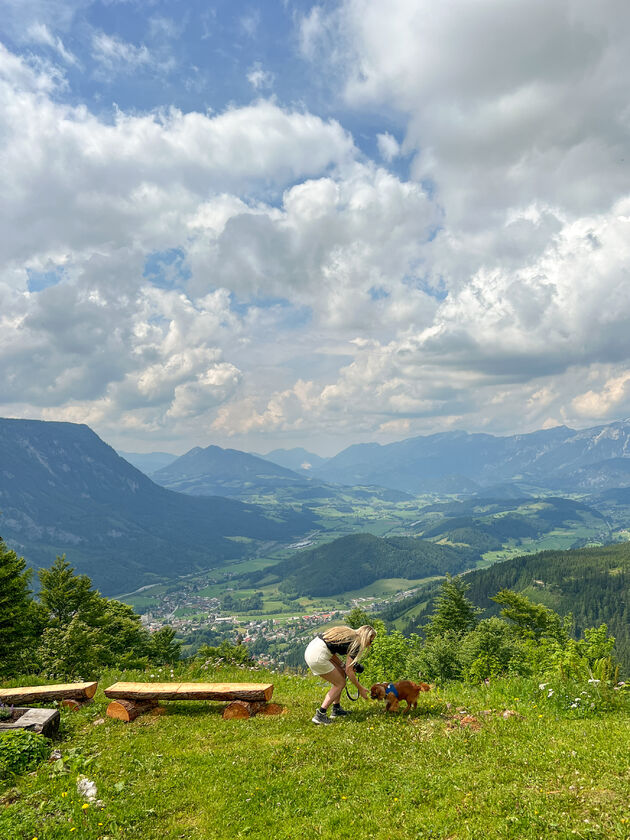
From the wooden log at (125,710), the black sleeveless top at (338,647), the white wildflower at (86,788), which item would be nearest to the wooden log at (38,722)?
the wooden log at (125,710)

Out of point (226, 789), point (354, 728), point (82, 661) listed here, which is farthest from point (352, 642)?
point (82, 661)

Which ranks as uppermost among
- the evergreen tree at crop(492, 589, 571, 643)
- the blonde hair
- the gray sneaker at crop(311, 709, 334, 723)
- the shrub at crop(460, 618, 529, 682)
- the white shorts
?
the blonde hair

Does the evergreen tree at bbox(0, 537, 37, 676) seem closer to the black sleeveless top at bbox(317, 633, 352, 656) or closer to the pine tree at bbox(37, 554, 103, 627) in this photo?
the pine tree at bbox(37, 554, 103, 627)

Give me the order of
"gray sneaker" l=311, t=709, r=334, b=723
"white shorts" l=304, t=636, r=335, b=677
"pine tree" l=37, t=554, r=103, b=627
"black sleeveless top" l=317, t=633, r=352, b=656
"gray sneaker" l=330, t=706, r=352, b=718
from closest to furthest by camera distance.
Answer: "white shorts" l=304, t=636, r=335, b=677 < "gray sneaker" l=311, t=709, r=334, b=723 < "black sleeveless top" l=317, t=633, r=352, b=656 < "gray sneaker" l=330, t=706, r=352, b=718 < "pine tree" l=37, t=554, r=103, b=627

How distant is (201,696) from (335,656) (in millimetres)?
5015

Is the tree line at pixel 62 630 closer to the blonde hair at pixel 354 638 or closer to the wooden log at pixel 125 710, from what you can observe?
the wooden log at pixel 125 710

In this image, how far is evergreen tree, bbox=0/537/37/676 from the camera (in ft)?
98.6

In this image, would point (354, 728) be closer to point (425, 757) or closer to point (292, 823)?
point (425, 757)

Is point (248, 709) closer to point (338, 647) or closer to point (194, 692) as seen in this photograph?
point (194, 692)

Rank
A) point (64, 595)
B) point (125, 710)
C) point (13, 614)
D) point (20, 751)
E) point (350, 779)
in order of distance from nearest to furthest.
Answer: point (350, 779)
point (20, 751)
point (125, 710)
point (13, 614)
point (64, 595)

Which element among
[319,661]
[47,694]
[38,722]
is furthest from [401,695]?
[47,694]

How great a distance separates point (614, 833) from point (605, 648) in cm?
2397

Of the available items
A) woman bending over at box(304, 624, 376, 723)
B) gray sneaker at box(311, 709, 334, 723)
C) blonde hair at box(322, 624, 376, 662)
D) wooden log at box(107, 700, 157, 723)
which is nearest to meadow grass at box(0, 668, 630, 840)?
gray sneaker at box(311, 709, 334, 723)

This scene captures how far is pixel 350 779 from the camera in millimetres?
9141
